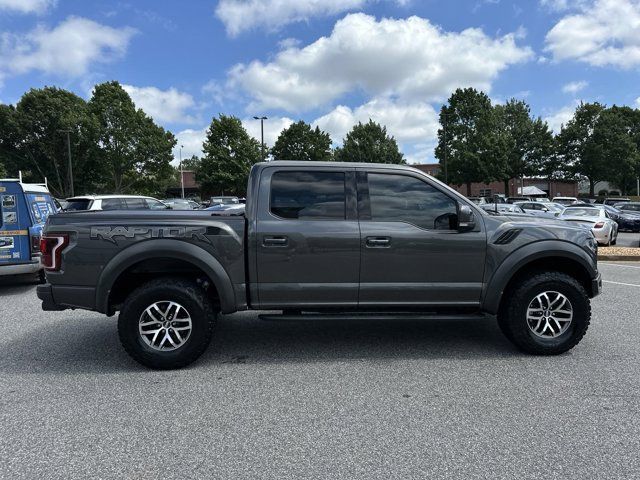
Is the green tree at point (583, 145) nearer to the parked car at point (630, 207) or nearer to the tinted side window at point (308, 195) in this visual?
the parked car at point (630, 207)

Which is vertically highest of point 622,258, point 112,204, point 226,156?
point 226,156

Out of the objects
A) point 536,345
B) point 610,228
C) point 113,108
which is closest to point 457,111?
point 113,108

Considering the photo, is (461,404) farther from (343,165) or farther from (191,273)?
(191,273)

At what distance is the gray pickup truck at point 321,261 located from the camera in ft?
13.6

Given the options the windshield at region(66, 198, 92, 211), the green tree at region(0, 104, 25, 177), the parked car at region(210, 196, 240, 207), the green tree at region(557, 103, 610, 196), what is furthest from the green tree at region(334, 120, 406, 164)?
the windshield at region(66, 198, 92, 211)

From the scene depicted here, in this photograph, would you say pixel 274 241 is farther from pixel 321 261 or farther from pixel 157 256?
pixel 157 256

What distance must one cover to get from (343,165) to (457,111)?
183 ft

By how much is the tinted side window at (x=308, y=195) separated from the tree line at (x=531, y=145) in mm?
44906

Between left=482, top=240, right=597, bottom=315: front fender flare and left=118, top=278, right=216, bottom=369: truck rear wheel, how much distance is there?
2.76m

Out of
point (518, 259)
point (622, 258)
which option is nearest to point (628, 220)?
point (622, 258)

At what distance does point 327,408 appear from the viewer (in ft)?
11.1

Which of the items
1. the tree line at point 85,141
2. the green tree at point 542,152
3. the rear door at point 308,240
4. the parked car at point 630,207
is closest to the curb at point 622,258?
the rear door at point 308,240

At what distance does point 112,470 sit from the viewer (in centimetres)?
262

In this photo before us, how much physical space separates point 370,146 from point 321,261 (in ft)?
Answer: 169
